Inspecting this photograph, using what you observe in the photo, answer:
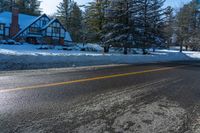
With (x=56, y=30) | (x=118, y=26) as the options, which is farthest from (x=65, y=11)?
(x=118, y=26)

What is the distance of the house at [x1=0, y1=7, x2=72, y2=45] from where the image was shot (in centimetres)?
4912

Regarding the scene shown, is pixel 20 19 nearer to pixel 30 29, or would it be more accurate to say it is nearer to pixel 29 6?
pixel 30 29

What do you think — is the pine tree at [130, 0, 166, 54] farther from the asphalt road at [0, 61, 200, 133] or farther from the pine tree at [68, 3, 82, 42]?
the pine tree at [68, 3, 82, 42]

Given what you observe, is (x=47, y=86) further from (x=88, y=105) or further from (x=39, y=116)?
(x=39, y=116)

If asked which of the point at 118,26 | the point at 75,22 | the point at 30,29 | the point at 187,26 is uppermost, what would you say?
the point at 75,22

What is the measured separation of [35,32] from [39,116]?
50132 mm

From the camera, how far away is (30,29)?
5078cm

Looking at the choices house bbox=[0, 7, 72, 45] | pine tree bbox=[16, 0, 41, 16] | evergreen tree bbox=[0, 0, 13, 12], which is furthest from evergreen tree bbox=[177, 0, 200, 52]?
evergreen tree bbox=[0, 0, 13, 12]

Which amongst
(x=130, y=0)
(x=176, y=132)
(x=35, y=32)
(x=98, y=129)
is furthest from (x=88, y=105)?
(x=35, y=32)

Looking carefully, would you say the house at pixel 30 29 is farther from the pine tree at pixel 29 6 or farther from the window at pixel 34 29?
the pine tree at pixel 29 6

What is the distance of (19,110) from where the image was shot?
420 cm

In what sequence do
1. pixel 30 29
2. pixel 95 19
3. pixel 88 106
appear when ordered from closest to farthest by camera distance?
pixel 88 106, pixel 95 19, pixel 30 29

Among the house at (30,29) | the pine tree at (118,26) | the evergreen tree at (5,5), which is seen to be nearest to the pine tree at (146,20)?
the pine tree at (118,26)

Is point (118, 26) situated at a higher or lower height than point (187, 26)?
lower
